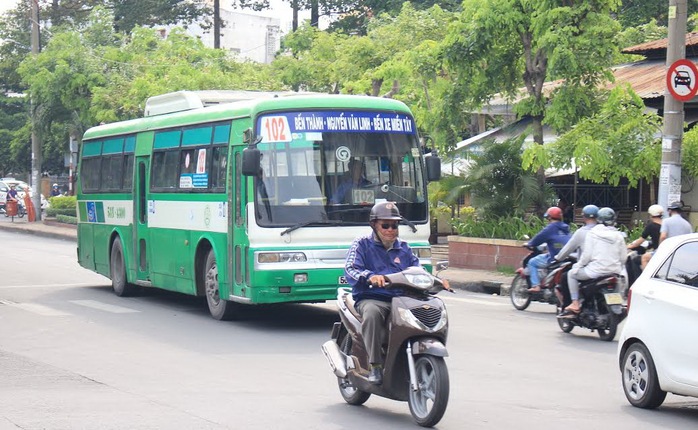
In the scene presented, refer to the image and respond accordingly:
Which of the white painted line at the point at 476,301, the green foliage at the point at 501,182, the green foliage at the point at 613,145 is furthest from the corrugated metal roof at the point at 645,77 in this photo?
the white painted line at the point at 476,301

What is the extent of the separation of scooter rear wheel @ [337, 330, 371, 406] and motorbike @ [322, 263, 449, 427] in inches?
15.2

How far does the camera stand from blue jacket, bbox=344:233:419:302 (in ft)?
29.9

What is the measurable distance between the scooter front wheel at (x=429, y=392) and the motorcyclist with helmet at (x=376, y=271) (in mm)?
405

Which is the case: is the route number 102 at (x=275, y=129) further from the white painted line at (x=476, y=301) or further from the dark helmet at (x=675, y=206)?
the white painted line at (x=476, y=301)

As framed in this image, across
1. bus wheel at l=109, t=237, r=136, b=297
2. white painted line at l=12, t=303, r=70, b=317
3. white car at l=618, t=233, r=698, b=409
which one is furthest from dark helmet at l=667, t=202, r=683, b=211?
bus wheel at l=109, t=237, r=136, b=297

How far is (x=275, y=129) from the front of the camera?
15156 millimetres

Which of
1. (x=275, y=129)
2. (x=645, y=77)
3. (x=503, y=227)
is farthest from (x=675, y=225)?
(x=645, y=77)

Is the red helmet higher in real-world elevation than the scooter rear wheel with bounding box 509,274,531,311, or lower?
higher

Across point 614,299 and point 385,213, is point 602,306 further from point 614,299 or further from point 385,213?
point 385,213

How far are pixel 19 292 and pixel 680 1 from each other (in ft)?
39.8

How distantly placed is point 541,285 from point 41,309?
7.58 metres

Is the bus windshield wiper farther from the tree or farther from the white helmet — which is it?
the tree

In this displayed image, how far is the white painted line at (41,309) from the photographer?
17328 mm

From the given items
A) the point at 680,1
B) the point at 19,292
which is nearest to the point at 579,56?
the point at 680,1
